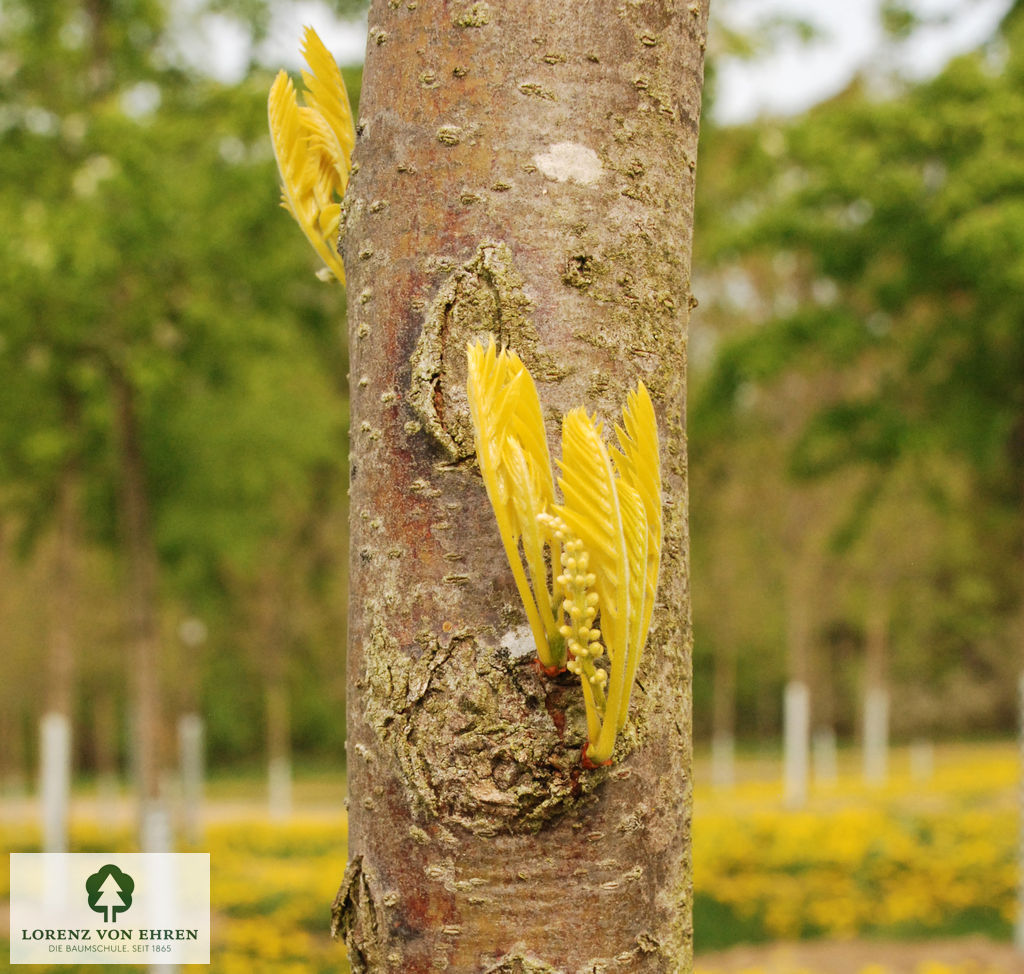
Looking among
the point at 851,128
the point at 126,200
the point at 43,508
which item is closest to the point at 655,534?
the point at 126,200

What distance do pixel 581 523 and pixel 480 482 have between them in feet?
0.45

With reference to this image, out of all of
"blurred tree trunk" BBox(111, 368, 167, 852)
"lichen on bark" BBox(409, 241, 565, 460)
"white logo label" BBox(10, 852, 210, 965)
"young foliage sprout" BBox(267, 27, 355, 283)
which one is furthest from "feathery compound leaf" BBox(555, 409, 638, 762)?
"blurred tree trunk" BBox(111, 368, 167, 852)

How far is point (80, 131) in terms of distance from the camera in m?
6.65

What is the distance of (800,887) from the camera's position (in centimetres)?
711

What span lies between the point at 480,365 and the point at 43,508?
9.44 m

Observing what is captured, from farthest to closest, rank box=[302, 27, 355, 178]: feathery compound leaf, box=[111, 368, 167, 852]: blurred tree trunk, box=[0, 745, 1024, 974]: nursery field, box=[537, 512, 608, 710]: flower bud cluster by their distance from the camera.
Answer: box=[111, 368, 167, 852]: blurred tree trunk, box=[0, 745, 1024, 974]: nursery field, box=[302, 27, 355, 178]: feathery compound leaf, box=[537, 512, 608, 710]: flower bud cluster

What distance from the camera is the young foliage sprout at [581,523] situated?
833 millimetres

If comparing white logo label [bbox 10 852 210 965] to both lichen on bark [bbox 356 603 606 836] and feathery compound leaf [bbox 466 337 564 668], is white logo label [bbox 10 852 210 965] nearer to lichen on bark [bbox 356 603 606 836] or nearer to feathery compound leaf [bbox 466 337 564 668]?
lichen on bark [bbox 356 603 606 836]

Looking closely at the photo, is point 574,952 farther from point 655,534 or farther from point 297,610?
point 297,610

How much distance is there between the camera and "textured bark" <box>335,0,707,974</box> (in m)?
0.91

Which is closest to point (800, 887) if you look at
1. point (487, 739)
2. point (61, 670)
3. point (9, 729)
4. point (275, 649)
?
point (61, 670)

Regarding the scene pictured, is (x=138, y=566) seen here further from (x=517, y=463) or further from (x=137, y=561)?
(x=517, y=463)

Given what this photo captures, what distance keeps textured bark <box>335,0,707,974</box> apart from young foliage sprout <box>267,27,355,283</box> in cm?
16

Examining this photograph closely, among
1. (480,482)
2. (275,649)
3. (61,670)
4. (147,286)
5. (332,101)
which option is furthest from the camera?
(275,649)
